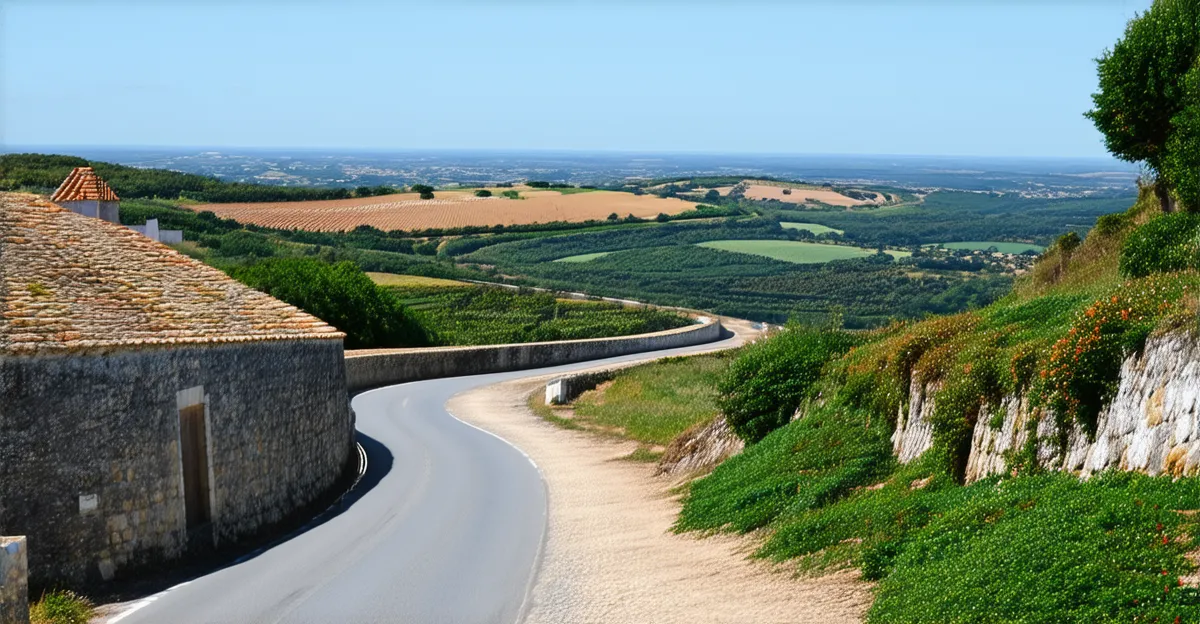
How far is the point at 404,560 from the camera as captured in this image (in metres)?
15.3

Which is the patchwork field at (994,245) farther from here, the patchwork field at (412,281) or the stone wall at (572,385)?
the stone wall at (572,385)

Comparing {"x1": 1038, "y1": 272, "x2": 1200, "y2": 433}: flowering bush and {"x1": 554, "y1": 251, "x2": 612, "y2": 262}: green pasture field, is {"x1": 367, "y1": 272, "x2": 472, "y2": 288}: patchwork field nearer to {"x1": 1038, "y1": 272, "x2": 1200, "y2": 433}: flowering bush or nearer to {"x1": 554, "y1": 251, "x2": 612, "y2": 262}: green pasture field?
{"x1": 554, "y1": 251, "x2": 612, "y2": 262}: green pasture field

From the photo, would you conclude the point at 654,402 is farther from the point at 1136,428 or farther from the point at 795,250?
the point at 795,250

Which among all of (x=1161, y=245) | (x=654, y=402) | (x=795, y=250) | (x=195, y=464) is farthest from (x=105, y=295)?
(x=795, y=250)

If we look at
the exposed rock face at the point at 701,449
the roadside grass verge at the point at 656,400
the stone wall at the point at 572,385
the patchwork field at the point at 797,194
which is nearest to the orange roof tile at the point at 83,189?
the roadside grass verge at the point at 656,400

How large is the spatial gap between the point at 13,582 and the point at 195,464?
485 cm

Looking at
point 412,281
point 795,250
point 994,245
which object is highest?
point 412,281

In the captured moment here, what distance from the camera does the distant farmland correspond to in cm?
9231

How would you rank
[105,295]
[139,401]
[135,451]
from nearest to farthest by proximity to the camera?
[135,451] < [139,401] < [105,295]

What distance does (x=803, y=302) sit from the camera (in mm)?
76125

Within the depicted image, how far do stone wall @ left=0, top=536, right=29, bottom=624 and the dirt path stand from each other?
15.3ft

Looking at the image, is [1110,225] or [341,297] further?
[341,297]

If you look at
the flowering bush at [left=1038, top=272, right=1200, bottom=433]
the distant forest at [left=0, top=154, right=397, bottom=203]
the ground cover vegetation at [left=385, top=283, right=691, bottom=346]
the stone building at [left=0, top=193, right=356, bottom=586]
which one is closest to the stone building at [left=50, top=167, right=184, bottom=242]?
the stone building at [left=0, top=193, right=356, bottom=586]

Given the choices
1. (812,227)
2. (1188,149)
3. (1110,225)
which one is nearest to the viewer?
(1188,149)
